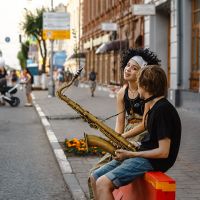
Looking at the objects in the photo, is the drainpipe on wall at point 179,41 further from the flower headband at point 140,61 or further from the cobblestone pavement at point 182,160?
the flower headband at point 140,61

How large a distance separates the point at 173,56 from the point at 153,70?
59.3 feet

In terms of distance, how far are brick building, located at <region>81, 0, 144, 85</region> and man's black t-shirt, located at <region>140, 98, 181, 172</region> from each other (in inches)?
735

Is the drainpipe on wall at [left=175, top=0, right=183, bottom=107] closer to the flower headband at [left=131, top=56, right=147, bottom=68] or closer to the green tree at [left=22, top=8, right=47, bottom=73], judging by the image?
the flower headband at [left=131, top=56, right=147, bottom=68]

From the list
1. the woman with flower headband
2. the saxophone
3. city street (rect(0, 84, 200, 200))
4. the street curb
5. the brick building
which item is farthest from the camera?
the brick building

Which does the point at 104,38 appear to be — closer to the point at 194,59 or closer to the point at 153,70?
the point at 194,59

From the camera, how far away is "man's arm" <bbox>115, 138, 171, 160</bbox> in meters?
4.54

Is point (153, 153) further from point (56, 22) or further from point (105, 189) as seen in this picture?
point (56, 22)

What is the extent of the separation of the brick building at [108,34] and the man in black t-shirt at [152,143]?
18.6 m

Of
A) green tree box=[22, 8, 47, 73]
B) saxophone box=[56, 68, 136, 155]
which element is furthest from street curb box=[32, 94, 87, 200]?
green tree box=[22, 8, 47, 73]

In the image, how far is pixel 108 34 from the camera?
39.1 metres

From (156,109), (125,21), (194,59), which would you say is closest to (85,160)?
(156,109)

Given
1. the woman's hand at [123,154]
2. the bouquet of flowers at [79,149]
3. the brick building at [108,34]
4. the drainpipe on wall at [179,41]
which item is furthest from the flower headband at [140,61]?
the brick building at [108,34]

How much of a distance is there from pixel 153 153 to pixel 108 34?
114ft

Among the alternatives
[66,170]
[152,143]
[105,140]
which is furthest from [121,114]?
[66,170]
